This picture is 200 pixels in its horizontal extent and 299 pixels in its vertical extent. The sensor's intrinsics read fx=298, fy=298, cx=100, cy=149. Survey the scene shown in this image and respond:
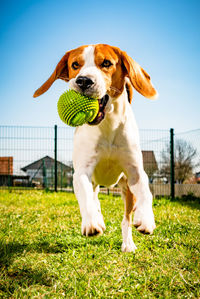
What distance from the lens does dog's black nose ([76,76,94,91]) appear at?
227 cm

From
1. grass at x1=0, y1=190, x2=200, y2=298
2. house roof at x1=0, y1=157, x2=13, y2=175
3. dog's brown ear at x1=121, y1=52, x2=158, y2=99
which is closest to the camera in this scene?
grass at x1=0, y1=190, x2=200, y2=298

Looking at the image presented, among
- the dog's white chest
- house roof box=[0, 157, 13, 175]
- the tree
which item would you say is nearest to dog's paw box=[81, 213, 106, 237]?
the dog's white chest

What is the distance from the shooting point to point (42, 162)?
11.9 m

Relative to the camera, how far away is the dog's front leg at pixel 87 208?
Answer: 214 cm

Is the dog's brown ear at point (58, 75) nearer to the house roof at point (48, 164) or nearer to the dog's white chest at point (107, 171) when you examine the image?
the dog's white chest at point (107, 171)

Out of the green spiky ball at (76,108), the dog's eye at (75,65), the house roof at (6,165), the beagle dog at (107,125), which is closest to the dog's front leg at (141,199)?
the beagle dog at (107,125)

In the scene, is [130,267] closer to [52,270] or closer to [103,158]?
[52,270]

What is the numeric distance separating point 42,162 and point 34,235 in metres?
8.41

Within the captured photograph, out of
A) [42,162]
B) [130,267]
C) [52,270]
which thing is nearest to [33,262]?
[52,270]

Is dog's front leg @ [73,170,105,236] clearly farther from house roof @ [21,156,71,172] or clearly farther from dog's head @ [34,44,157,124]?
house roof @ [21,156,71,172]

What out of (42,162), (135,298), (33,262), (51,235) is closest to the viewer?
(135,298)

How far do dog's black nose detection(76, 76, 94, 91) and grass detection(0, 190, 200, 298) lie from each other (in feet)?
4.76

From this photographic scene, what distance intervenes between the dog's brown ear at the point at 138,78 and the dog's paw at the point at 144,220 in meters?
1.03

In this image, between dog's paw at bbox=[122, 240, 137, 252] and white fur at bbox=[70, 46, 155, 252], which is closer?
white fur at bbox=[70, 46, 155, 252]
